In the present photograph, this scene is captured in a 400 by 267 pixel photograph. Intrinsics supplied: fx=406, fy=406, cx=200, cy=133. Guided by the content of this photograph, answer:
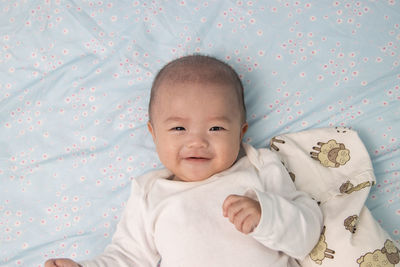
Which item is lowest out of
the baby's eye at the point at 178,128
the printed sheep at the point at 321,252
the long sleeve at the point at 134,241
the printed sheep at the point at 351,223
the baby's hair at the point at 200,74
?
the long sleeve at the point at 134,241

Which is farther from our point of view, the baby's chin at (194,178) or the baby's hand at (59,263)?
the baby's chin at (194,178)

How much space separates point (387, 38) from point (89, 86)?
1.20m

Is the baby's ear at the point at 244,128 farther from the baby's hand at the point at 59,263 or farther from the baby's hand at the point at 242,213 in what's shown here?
the baby's hand at the point at 59,263

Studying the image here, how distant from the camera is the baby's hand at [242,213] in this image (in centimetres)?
113

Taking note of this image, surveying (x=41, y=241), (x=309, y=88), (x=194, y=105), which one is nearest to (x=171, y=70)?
(x=194, y=105)

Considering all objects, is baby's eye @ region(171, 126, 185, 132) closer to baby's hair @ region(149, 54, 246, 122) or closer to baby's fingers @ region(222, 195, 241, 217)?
baby's hair @ region(149, 54, 246, 122)

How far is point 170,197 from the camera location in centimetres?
141

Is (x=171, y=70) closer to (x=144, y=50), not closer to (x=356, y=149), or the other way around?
(x=144, y=50)

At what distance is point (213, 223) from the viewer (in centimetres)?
133

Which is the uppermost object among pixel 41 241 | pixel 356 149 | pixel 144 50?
pixel 144 50

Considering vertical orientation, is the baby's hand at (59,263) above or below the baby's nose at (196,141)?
below

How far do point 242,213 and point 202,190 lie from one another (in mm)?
278

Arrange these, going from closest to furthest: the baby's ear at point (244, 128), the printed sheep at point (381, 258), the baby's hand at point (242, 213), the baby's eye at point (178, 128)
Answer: the baby's hand at point (242, 213) → the printed sheep at point (381, 258) → the baby's eye at point (178, 128) → the baby's ear at point (244, 128)

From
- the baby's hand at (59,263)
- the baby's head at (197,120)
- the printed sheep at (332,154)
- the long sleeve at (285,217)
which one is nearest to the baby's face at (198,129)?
the baby's head at (197,120)
